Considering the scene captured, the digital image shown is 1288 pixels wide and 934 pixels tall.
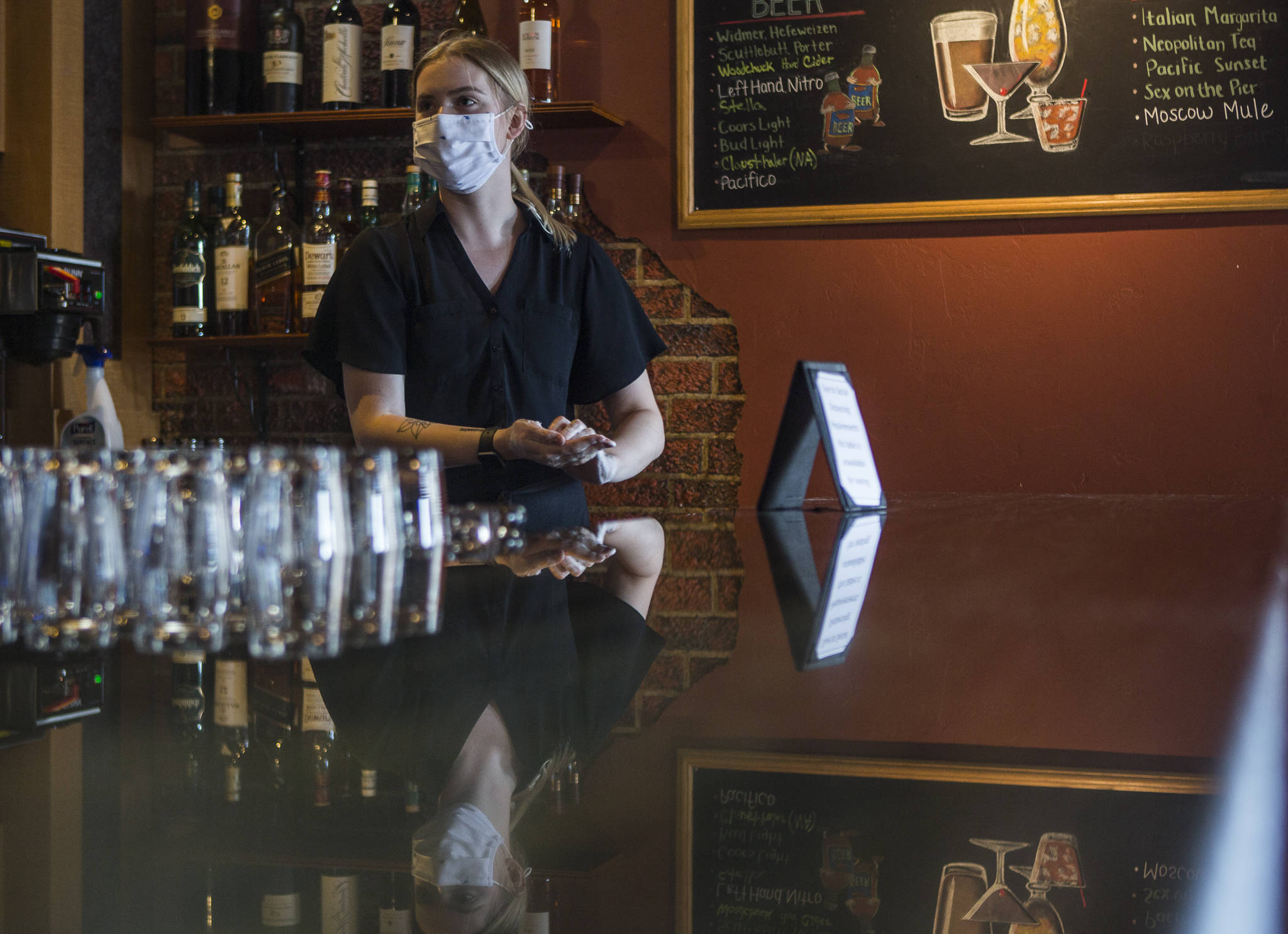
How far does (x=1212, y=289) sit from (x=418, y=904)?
7.73ft

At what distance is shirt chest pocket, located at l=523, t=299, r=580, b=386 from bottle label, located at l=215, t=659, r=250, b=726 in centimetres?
125

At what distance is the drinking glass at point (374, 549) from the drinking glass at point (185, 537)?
0.06m

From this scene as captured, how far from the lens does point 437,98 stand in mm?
1685

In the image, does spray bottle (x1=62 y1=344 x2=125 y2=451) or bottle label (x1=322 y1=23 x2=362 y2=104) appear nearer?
spray bottle (x1=62 y1=344 x2=125 y2=451)

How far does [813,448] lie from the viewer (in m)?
1.90

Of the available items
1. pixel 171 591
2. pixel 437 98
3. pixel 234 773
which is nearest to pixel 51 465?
pixel 171 591

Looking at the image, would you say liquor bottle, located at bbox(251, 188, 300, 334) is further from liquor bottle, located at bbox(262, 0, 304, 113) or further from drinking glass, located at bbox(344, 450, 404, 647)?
drinking glass, located at bbox(344, 450, 404, 647)

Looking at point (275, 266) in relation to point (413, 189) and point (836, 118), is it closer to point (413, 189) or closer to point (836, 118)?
point (413, 189)

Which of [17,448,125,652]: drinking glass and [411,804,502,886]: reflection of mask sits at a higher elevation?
[17,448,125,652]: drinking glass

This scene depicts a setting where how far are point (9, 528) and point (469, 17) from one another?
2199 millimetres

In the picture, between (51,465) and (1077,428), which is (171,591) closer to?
(51,465)

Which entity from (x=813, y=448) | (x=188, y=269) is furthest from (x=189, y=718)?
(x=188, y=269)

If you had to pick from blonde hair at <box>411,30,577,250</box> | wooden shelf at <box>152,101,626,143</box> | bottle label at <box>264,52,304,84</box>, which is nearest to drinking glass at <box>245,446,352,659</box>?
blonde hair at <box>411,30,577,250</box>

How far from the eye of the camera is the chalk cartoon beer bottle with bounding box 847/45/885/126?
233 cm
